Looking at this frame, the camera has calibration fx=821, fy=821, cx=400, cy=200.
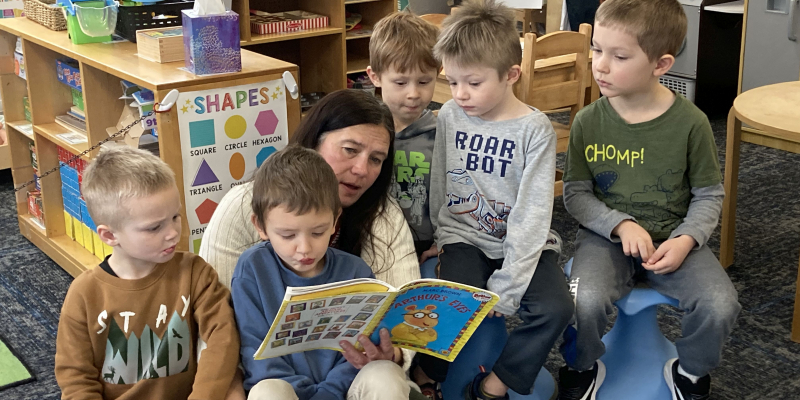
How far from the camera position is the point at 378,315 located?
152cm

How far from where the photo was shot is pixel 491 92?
1.79 m

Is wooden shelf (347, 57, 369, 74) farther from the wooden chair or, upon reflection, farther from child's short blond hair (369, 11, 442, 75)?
child's short blond hair (369, 11, 442, 75)

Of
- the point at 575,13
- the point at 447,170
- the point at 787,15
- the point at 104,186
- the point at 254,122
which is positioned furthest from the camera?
the point at 575,13

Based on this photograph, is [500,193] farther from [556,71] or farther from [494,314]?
[556,71]

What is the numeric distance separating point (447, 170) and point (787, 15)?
323 centimetres

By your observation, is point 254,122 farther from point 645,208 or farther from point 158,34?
point 645,208

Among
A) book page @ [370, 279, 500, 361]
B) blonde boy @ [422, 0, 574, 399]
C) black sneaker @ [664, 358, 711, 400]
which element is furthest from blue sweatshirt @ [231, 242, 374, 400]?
black sneaker @ [664, 358, 711, 400]

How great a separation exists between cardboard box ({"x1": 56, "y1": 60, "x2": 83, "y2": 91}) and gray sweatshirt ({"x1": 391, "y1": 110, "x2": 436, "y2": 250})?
50.1 inches

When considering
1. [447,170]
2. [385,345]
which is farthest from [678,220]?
[385,345]

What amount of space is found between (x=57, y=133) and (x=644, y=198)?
1.97 meters

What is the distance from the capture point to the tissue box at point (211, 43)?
2.14 metres

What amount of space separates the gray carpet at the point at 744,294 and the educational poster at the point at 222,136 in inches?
25.9

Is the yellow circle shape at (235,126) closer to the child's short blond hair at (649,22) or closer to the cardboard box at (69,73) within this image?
the cardboard box at (69,73)

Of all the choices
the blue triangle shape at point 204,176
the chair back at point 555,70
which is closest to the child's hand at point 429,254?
the blue triangle shape at point 204,176
